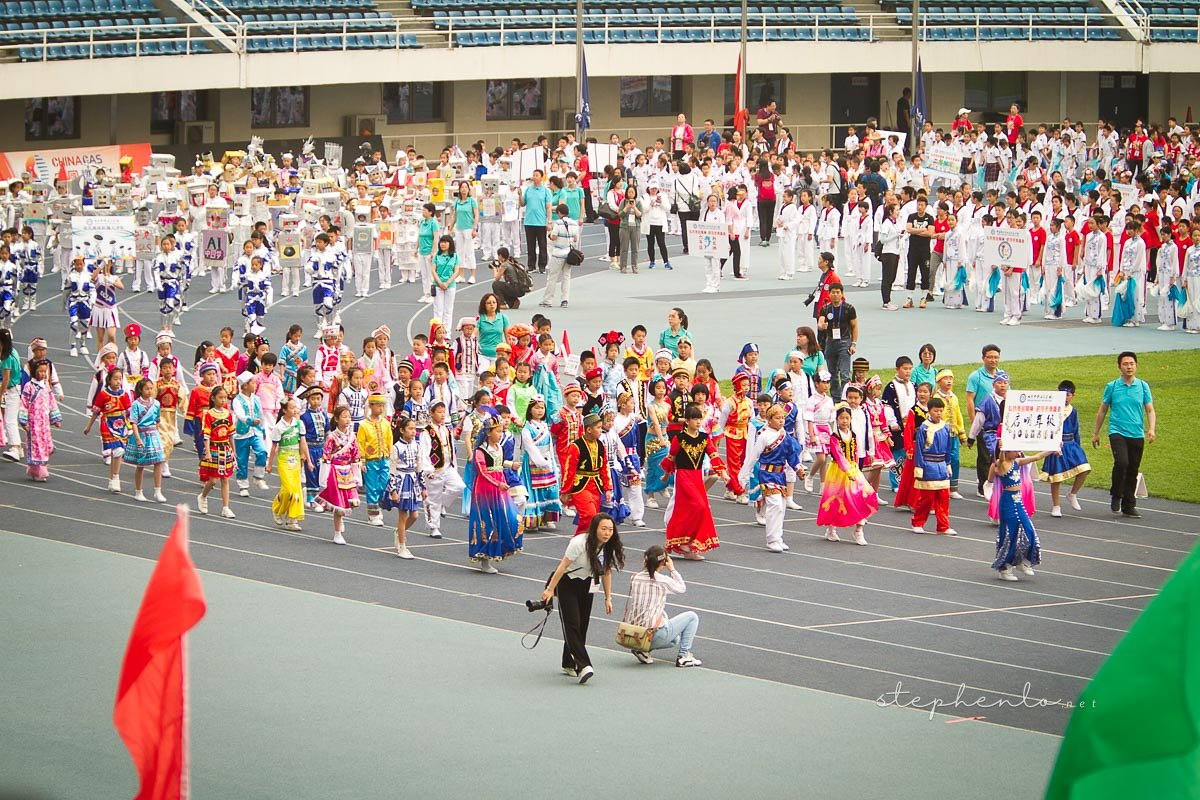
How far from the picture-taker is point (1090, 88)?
57.4 m

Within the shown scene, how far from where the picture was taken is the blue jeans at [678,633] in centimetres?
1335

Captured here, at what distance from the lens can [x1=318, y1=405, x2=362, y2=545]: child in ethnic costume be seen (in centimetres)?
1717

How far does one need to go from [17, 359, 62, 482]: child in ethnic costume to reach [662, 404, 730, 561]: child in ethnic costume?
7.26 meters

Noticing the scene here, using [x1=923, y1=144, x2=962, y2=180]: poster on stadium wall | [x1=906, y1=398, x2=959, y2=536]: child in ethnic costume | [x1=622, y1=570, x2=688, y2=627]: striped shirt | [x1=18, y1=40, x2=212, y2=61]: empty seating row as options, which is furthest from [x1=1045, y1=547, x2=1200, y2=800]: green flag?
[x1=18, y1=40, x2=212, y2=61]: empty seating row

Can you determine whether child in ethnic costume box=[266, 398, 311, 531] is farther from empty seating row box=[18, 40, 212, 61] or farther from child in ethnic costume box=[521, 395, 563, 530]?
empty seating row box=[18, 40, 212, 61]

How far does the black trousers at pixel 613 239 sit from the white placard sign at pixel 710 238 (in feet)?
8.37

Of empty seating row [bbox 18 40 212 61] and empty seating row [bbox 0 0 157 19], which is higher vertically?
empty seating row [bbox 0 0 157 19]

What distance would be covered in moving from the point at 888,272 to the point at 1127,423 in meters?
12.6

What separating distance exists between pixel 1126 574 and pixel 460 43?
34.5m

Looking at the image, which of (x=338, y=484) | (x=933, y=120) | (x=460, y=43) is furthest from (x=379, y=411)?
(x=933, y=120)

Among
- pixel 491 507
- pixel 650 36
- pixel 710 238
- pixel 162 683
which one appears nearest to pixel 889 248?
pixel 710 238

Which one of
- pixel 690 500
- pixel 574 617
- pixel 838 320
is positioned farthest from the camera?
pixel 838 320

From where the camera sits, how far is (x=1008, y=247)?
29.2 metres

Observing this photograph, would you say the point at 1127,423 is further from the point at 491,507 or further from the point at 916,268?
the point at 916,268
